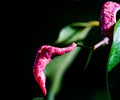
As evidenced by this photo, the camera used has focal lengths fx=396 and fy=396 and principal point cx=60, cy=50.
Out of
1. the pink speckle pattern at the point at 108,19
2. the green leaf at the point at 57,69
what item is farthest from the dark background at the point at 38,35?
the pink speckle pattern at the point at 108,19

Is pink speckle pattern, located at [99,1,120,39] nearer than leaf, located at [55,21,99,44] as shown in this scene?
Yes

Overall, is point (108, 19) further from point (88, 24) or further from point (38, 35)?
point (38, 35)

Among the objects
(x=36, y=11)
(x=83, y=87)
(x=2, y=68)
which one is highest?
(x=36, y=11)

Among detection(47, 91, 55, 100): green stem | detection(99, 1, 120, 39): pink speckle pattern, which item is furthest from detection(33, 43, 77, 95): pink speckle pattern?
detection(47, 91, 55, 100): green stem

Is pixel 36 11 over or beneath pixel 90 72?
over

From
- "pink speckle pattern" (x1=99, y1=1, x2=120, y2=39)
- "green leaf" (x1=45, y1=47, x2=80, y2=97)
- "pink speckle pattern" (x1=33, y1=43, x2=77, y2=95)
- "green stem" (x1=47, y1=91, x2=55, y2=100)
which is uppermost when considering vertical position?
"pink speckle pattern" (x1=99, y1=1, x2=120, y2=39)

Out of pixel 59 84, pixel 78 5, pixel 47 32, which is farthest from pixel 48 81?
pixel 78 5

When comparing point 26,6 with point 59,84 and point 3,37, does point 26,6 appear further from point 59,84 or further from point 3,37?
point 59,84

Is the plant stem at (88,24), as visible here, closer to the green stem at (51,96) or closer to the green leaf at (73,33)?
the green leaf at (73,33)

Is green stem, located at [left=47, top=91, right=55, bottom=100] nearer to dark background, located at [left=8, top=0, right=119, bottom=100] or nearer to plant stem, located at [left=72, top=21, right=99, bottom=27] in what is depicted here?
dark background, located at [left=8, top=0, right=119, bottom=100]
